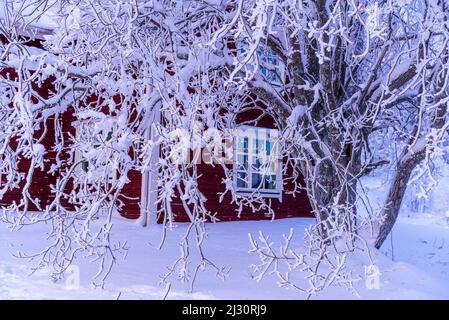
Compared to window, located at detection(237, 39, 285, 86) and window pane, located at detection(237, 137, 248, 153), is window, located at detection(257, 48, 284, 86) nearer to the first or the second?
window, located at detection(237, 39, 285, 86)

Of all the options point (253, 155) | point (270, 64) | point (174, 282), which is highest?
point (270, 64)

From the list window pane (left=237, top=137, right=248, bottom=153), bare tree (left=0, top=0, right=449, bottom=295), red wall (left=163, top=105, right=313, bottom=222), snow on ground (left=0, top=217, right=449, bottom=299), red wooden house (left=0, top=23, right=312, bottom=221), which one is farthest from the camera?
window pane (left=237, top=137, right=248, bottom=153)

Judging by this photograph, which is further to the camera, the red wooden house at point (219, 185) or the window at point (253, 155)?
the window at point (253, 155)

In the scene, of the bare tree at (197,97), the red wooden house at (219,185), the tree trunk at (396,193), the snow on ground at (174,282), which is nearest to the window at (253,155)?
the red wooden house at (219,185)

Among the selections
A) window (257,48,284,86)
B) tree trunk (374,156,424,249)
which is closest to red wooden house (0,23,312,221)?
window (257,48,284,86)

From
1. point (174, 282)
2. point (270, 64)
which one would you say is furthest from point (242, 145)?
point (174, 282)

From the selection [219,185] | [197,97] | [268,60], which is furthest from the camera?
[219,185]

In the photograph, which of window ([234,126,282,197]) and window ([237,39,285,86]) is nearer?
window ([237,39,285,86])

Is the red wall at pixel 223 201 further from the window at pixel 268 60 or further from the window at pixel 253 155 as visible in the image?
the window at pixel 268 60

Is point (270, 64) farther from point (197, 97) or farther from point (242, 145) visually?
point (242, 145)

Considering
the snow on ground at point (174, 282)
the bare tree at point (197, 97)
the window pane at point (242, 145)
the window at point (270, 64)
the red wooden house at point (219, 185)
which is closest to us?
the bare tree at point (197, 97)

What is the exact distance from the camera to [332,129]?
299 inches

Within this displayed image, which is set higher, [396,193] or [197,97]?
[197,97]

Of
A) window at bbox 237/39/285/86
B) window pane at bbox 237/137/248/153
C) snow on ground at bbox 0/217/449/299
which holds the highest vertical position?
window at bbox 237/39/285/86
